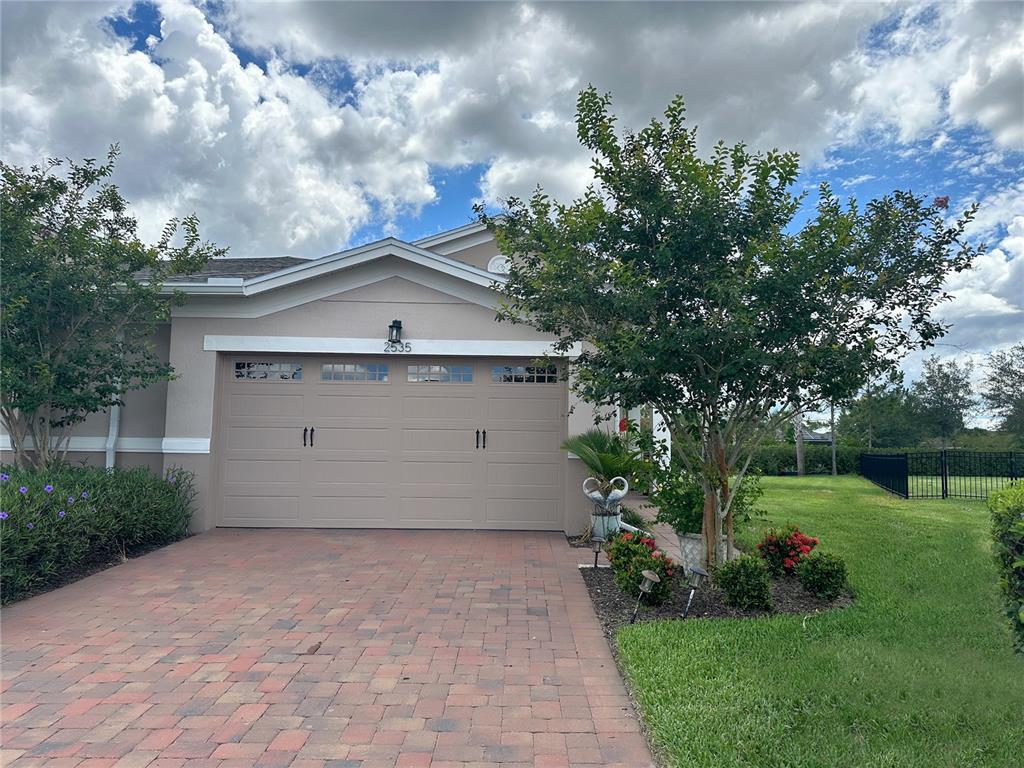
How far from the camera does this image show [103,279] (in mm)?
7523

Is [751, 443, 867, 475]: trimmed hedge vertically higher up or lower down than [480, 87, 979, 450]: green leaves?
lower down

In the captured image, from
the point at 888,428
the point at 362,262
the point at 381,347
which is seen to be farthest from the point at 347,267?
the point at 888,428

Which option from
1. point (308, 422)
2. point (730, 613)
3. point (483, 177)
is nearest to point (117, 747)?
point (730, 613)

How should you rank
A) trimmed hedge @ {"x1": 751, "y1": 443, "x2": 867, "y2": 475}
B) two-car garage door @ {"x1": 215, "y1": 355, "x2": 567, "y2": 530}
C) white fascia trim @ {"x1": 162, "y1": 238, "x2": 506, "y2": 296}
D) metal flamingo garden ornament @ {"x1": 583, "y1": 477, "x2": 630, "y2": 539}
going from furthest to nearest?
trimmed hedge @ {"x1": 751, "y1": 443, "x2": 867, "y2": 475} < two-car garage door @ {"x1": 215, "y1": 355, "x2": 567, "y2": 530} < white fascia trim @ {"x1": 162, "y1": 238, "x2": 506, "y2": 296} < metal flamingo garden ornament @ {"x1": 583, "y1": 477, "x2": 630, "y2": 539}

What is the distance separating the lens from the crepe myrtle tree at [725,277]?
4.98m

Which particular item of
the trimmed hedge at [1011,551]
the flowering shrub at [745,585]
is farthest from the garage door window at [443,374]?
the trimmed hedge at [1011,551]

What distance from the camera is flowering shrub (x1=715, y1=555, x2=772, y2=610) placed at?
17.0 ft

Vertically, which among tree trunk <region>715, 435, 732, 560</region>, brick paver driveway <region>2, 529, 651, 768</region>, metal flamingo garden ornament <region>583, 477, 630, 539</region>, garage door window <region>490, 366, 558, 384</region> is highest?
garage door window <region>490, 366, 558, 384</region>

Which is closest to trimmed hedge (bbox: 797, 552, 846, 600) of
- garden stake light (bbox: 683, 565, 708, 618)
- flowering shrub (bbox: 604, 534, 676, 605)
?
garden stake light (bbox: 683, 565, 708, 618)

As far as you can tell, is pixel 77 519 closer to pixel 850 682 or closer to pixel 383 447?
pixel 383 447

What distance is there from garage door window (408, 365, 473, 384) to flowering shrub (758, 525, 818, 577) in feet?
15.1

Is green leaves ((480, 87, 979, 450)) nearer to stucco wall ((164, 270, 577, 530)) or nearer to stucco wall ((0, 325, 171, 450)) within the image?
stucco wall ((164, 270, 577, 530))

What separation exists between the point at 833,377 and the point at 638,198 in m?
2.20

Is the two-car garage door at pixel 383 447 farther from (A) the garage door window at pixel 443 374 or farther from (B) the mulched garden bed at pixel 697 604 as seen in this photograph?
(B) the mulched garden bed at pixel 697 604
